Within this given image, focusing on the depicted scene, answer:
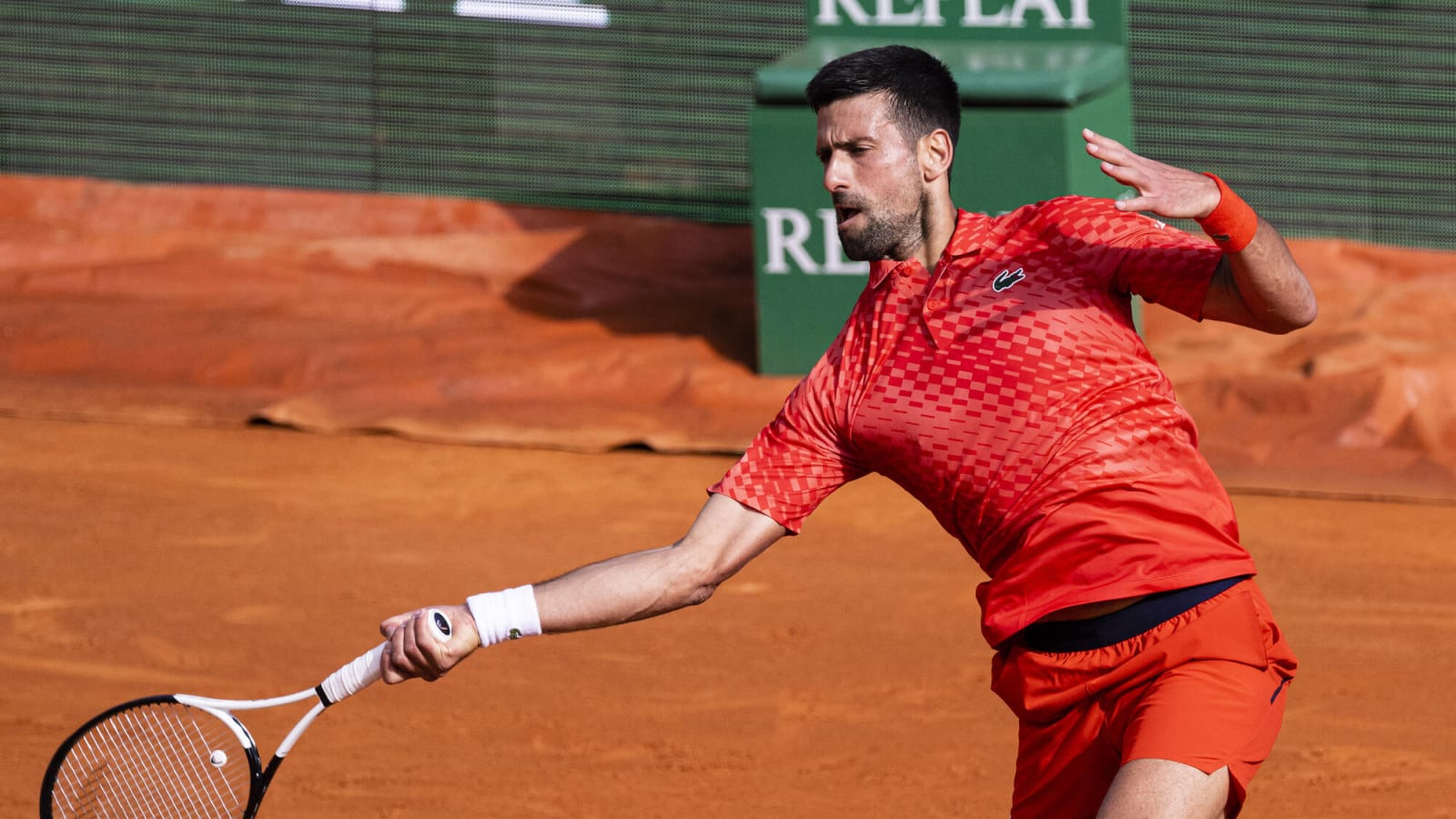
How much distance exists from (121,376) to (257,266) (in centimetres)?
161

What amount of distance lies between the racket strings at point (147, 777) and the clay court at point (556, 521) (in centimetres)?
54

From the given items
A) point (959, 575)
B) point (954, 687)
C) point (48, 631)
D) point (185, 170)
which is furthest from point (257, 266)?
point (954, 687)

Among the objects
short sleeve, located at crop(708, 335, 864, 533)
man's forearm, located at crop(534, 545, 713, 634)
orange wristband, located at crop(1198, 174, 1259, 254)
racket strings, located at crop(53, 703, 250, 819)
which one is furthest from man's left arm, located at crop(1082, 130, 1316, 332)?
racket strings, located at crop(53, 703, 250, 819)

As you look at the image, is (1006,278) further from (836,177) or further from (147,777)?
(147,777)

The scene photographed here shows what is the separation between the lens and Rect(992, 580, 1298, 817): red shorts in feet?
9.16

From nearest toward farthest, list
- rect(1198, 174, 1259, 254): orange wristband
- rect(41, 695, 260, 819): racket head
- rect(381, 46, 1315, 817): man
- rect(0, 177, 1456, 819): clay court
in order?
rect(1198, 174, 1259, 254): orange wristband → rect(381, 46, 1315, 817): man → rect(41, 695, 260, 819): racket head → rect(0, 177, 1456, 819): clay court

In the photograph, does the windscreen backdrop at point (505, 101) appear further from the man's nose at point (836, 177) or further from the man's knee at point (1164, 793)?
the man's knee at point (1164, 793)

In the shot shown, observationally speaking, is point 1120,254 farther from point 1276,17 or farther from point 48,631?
point 1276,17

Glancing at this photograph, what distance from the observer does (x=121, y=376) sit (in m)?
8.57

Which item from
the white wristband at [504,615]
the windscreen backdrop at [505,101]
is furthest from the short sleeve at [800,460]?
the windscreen backdrop at [505,101]

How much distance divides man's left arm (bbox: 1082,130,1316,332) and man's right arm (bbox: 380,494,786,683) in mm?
930

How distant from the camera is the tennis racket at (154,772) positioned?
3570mm

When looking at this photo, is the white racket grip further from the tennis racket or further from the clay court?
the clay court

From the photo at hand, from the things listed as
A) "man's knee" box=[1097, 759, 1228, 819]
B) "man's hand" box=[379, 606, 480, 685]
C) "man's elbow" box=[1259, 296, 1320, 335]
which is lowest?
"man's knee" box=[1097, 759, 1228, 819]
